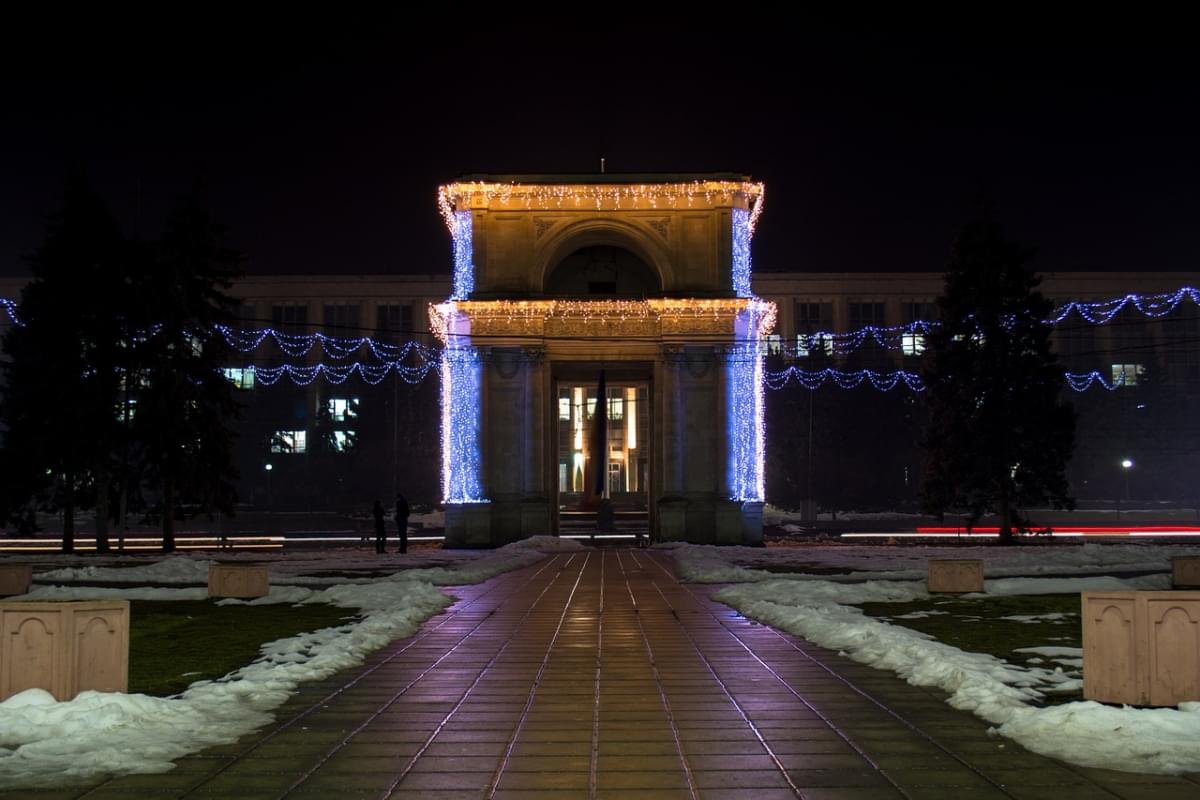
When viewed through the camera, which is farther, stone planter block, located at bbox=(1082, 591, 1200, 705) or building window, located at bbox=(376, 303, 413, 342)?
building window, located at bbox=(376, 303, 413, 342)

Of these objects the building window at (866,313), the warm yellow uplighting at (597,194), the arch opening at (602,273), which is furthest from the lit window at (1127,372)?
the warm yellow uplighting at (597,194)

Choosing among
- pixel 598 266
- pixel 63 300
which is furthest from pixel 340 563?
pixel 598 266

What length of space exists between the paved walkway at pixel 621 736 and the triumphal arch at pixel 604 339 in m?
27.3

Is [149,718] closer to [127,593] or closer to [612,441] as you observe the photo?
[127,593]

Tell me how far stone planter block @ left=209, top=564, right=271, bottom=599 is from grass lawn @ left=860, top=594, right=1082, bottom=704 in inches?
410

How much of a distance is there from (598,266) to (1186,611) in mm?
38920

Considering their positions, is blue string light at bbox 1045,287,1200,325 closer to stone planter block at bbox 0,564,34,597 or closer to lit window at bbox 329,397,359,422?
stone planter block at bbox 0,564,34,597

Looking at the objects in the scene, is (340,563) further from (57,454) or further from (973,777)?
(973,777)

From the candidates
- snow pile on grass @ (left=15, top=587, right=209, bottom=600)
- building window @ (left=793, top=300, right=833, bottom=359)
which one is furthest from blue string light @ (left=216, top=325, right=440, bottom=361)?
snow pile on grass @ (left=15, top=587, right=209, bottom=600)

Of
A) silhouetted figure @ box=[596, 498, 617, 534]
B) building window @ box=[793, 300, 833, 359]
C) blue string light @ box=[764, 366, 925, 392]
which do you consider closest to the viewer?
silhouetted figure @ box=[596, 498, 617, 534]

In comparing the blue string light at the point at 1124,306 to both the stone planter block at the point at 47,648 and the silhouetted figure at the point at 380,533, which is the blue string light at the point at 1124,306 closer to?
the silhouetted figure at the point at 380,533

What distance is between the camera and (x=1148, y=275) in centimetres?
8944

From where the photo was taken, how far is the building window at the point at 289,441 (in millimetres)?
79375

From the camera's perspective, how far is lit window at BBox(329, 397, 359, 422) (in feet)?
258
